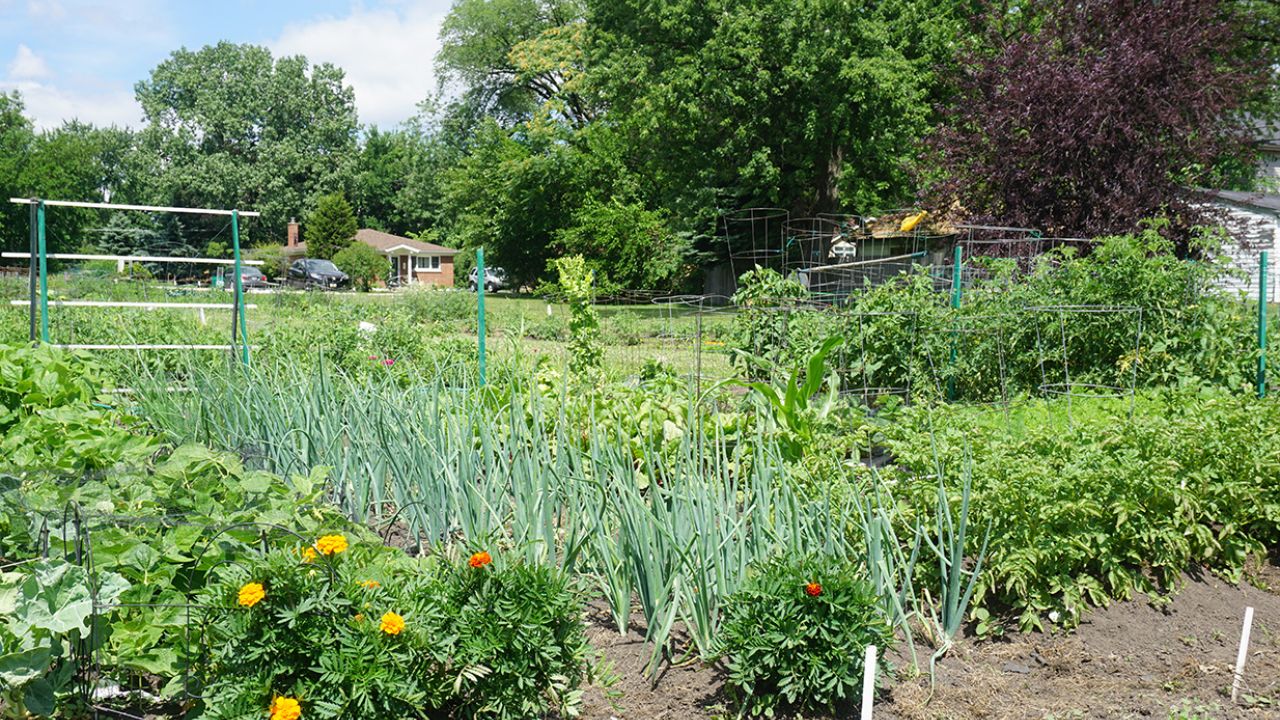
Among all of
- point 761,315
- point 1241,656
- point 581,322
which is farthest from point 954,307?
point 1241,656

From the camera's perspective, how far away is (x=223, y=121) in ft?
177

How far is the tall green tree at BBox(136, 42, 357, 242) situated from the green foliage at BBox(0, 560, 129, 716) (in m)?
51.4

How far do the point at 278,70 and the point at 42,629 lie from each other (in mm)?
60059

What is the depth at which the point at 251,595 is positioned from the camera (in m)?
2.17

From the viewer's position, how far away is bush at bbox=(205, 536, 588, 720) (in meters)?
2.25

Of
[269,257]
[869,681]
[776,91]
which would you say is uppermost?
[776,91]

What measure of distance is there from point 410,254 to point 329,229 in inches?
259

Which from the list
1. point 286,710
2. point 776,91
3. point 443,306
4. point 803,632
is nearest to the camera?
point 286,710

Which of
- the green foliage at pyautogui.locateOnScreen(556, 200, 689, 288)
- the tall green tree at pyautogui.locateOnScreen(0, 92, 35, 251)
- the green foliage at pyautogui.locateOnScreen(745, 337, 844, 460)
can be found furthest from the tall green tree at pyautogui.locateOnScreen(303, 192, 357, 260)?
the green foliage at pyautogui.locateOnScreen(745, 337, 844, 460)

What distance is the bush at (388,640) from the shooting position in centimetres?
225

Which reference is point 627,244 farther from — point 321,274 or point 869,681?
point 869,681

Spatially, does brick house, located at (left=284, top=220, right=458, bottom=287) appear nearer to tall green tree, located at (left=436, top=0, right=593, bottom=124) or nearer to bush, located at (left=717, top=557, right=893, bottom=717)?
tall green tree, located at (left=436, top=0, right=593, bottom=124)

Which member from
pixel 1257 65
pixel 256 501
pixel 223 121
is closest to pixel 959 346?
pixel 256 501

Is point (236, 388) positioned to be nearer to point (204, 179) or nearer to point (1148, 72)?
point (1148, 72)
